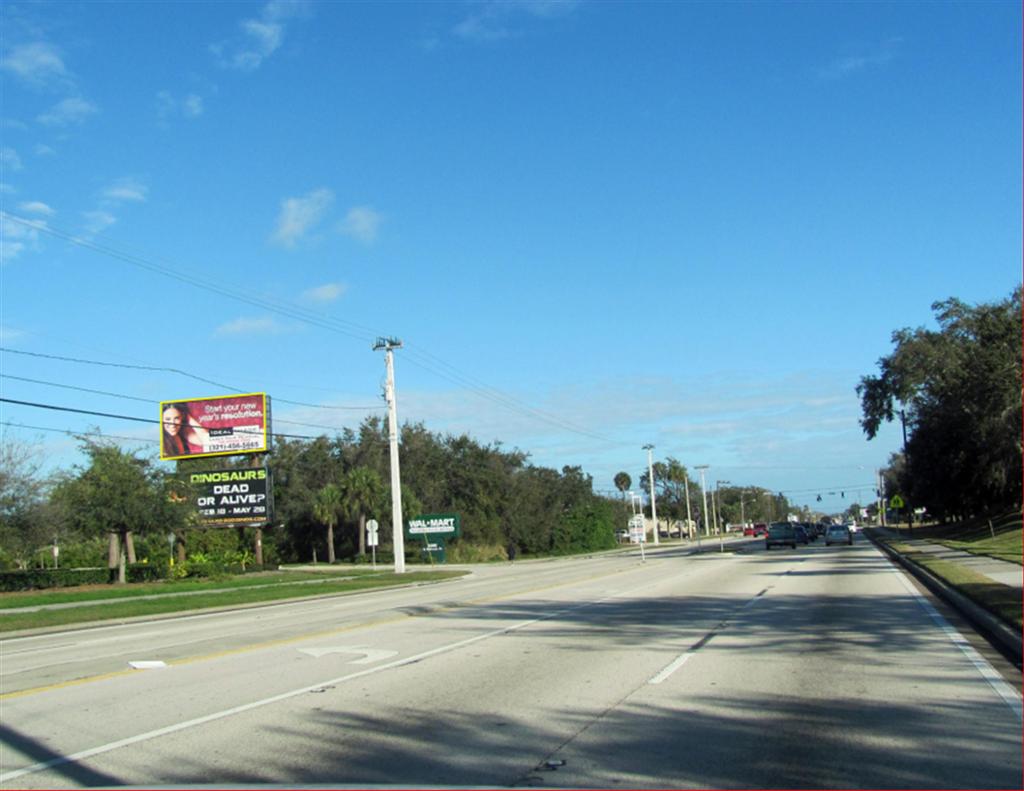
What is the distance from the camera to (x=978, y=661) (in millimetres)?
11961

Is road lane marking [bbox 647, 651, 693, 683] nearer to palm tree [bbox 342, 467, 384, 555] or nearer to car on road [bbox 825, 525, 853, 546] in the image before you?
car on road [bbox 825, 525, 853, 546]

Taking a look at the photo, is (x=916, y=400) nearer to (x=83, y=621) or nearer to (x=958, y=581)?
(x=958, y=581)

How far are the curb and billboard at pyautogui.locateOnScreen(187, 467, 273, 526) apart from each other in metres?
35.9

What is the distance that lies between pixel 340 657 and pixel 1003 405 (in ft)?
121

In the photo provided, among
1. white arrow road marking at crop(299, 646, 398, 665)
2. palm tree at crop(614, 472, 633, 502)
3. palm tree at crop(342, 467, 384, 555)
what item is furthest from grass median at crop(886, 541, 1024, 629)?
palm tree at crop(614, 472, 633, 502)

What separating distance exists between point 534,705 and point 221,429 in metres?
46.9

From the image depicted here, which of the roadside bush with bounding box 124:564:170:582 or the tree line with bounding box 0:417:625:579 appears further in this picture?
the tree line with bounding box 0:417:625:579

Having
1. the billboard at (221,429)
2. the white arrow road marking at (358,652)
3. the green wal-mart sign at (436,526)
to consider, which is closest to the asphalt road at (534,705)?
the white arrow road marking at (358,652)

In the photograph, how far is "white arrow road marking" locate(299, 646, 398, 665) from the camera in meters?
13.8

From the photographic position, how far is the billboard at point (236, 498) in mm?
52750

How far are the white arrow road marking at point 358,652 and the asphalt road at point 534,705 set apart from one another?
0.03 m

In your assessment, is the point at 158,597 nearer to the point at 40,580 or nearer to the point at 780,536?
the point at 40,580

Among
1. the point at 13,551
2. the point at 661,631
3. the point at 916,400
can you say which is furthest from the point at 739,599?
the point at 916,400

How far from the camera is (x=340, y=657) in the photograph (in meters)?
14.3
